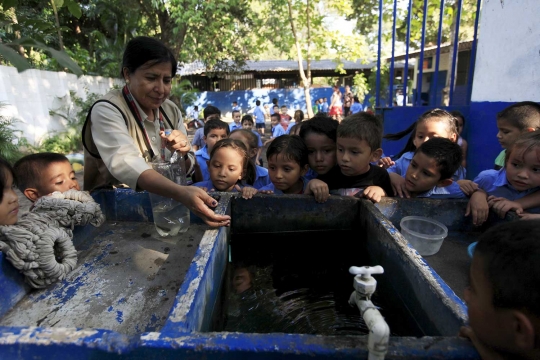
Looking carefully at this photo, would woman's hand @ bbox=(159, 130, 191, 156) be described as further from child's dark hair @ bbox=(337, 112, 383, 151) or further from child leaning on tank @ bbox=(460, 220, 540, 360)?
child leaning on tank @ bbox=(460, 220, 540, 360)

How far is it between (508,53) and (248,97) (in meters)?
17.0

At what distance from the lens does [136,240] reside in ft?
6.09

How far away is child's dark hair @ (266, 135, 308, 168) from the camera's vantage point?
2311 mm

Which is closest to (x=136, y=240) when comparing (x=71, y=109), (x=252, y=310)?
(x=252, y=310)

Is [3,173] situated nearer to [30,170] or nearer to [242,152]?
[30,170]

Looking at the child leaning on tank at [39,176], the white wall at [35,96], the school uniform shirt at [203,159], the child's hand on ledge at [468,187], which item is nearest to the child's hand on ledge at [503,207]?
the child's hand on ledge at [468,187]

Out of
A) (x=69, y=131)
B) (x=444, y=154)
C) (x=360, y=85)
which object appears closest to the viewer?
(x=444, y=154)

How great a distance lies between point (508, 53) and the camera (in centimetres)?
367

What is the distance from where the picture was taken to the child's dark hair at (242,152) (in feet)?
8.03

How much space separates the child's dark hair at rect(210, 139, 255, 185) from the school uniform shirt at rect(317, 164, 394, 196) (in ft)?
2.13

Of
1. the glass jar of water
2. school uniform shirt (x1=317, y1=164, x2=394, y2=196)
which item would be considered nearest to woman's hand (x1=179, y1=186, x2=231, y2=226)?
the glass jar of water

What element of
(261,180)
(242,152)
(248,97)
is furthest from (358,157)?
(248,97)

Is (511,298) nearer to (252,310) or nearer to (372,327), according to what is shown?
(372,327)

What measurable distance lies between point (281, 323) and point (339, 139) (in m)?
1.27
